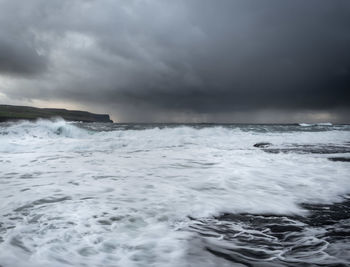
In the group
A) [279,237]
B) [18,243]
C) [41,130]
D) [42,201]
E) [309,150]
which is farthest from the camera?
[41,130]

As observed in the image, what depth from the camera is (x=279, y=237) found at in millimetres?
1989

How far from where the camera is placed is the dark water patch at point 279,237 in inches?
64.7

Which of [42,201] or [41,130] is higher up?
[41,130]

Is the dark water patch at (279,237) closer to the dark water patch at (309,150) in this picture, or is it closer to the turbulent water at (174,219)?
the turbulent water at (174,219)

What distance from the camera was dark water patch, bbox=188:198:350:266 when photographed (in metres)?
1.64

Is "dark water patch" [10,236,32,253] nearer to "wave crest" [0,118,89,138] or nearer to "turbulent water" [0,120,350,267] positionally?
"turbulent water" [0,120,350,267]

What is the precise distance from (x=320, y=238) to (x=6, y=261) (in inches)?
88.4

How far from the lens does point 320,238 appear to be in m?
1.95

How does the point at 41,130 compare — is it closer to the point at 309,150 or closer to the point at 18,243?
the point at 309,150

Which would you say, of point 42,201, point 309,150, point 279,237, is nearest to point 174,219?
point 279,237

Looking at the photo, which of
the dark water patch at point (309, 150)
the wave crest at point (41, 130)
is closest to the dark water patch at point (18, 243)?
the dark water patch at point (309, 150)

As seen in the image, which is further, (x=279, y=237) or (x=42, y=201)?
(x=42, y=201)

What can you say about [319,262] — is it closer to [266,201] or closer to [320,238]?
[320,238]

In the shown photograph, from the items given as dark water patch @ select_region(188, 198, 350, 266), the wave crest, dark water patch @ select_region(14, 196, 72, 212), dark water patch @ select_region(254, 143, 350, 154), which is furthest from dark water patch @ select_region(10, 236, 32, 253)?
the wave crest
